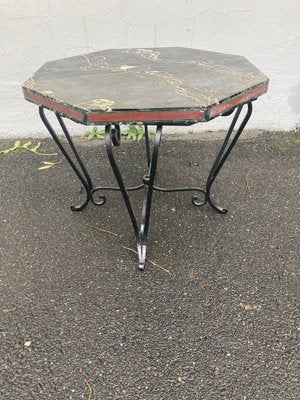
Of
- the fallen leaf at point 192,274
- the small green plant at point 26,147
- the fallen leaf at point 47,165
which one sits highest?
the fallen leaf at point 192,274

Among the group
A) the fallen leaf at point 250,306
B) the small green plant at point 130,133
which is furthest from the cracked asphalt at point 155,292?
the small green plant at point 130,133

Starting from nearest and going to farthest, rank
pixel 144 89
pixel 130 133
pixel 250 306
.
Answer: pixel 144 89, pixel 250 306, pixel 130 133

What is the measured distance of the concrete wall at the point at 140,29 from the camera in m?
2.87

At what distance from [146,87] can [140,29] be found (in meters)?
1.50

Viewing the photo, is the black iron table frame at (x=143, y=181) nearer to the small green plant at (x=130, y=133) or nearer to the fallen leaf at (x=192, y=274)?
the fallen leaf at (x=192, y=274)

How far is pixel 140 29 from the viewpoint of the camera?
2.94 metres

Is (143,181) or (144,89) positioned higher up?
(144,89)

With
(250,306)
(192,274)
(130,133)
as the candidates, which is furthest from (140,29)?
(250,306)

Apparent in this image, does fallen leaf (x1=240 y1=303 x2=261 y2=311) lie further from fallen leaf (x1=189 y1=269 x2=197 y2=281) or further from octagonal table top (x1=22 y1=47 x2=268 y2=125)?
octagonal table top (x1=22 y1=47 x2=268 y2=125)

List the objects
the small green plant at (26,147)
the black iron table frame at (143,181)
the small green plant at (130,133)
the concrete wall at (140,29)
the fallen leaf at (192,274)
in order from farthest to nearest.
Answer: the small green plant at (130,133) < the small green plant at (26,147) < the concrete wall at (140,29) < the fallen leaf at (192,274) < the black iron table frame at (143,181)

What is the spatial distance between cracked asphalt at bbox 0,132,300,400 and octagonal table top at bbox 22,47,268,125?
842mm

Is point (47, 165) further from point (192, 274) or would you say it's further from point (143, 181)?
point (192, 274)

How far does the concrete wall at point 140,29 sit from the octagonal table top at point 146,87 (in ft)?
2.64

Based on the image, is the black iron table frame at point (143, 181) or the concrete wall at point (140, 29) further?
the concrete wall at point (140, 29)
